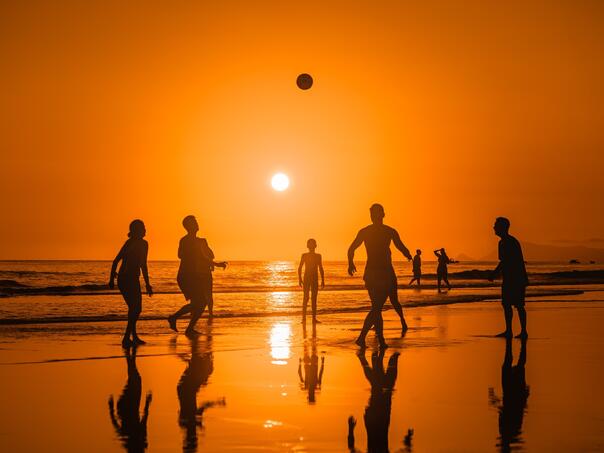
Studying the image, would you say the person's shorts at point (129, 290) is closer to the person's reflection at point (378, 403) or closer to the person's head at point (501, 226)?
the person's reflection at point (378, 403)

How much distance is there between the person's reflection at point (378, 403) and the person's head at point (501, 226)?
14.7 feet

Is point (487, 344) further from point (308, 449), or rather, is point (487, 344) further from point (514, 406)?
point (308, 449)

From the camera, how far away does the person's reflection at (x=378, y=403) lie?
7293mm

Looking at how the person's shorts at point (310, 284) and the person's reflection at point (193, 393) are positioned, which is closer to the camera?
the person's reflection at point (193, 393)

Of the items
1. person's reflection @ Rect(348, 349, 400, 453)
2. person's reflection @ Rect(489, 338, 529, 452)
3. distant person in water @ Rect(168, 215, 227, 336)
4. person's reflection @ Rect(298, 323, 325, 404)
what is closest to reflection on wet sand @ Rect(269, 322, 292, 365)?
person's reflection @ Rect(298, 323, 325, 404)

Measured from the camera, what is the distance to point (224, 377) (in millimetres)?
11484

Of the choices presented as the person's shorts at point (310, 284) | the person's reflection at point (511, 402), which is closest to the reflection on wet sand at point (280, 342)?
the person's shorts at point (310, 284)

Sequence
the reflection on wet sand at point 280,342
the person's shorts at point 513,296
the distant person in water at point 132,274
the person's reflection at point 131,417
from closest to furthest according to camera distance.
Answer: the person's reflection at point 131,417 → the reflection on wet sand at point 280,342 → the distant person in water at point 132,274 → the person's shorts at point 513,296

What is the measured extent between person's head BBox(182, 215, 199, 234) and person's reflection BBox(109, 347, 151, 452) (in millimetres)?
7393

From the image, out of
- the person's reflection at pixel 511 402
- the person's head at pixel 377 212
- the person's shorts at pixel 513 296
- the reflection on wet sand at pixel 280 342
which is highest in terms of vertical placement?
the person's head at pixel 377 212

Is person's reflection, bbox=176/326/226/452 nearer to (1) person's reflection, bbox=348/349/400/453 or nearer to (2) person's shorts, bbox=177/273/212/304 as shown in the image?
(1) person's reflection, bbox=348/349/400/453

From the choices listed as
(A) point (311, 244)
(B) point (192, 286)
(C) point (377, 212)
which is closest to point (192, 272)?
(B) point (192, 286)

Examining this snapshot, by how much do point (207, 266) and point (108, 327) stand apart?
3.69 m

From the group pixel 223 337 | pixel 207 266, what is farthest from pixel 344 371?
pixel 207 266
